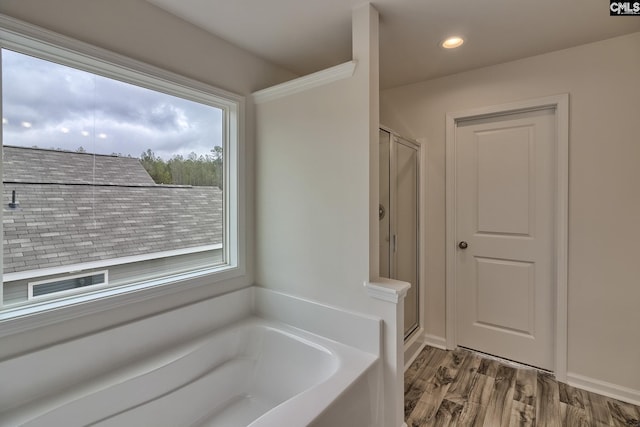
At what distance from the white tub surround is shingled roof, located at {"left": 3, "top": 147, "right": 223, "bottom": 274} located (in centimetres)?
43

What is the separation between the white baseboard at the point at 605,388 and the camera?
76.2 inches

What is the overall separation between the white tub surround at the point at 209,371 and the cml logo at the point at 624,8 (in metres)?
2.21

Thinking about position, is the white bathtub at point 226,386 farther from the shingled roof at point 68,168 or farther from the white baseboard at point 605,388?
the white baseboard at point 605,388

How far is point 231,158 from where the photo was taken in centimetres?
216

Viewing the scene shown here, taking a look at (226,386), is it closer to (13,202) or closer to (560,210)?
(13,202)

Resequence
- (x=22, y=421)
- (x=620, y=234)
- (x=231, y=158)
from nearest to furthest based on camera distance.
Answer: (x=22, y=421), (x=620, y=234), (x=231, y=158)

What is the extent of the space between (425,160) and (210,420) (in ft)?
8.31

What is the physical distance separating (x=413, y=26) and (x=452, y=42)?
0.39 m

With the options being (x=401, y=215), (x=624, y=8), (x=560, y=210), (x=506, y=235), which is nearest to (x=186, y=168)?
A: (x=401, y=215)

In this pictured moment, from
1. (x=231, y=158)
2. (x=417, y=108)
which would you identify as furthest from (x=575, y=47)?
(x=231, y=158)

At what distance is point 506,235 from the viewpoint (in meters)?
2.42

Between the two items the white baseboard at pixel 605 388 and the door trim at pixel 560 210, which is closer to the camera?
the white baseboard at pixel 605 388

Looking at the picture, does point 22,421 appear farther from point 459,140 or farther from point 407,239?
point 459,140

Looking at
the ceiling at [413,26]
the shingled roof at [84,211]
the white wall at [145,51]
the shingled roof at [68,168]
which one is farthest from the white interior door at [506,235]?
the shingled roof at [68,168]
